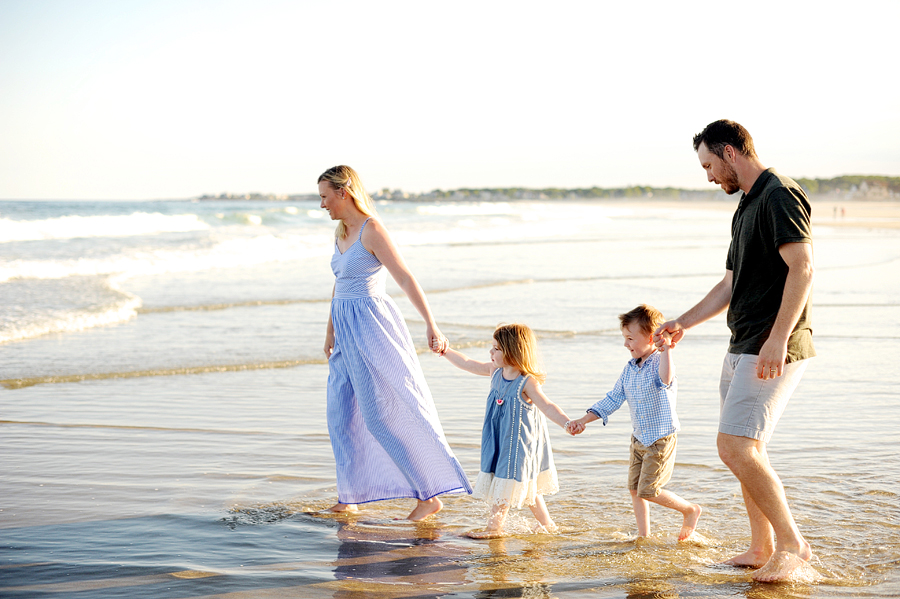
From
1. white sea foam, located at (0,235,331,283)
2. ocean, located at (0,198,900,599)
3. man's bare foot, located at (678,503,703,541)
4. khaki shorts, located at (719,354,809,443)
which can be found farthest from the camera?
white sea foam, located at (0,235,331,283)

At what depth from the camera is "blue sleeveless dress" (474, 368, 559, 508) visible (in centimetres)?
413

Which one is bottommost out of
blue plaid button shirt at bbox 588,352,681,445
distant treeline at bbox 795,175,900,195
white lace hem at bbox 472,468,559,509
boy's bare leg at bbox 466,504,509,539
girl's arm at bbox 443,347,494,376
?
boy's bare leg at bbox 466,504,509,539

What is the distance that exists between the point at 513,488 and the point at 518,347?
2.32ft

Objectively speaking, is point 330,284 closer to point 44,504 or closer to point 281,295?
point 281,295

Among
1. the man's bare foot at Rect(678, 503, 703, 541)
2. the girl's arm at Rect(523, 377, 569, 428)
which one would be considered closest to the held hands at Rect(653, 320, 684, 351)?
the girl's arm at Rect(523, 377, 569, 428)

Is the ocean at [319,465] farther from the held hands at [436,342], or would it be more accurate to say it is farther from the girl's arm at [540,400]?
the held hands at [436,342]

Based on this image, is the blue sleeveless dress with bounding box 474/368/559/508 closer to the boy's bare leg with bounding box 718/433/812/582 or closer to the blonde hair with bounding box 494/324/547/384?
the blonde hair with bounding box 494/324/547/384

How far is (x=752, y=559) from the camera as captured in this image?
3.71m

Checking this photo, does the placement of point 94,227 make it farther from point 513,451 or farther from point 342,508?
point 513,451

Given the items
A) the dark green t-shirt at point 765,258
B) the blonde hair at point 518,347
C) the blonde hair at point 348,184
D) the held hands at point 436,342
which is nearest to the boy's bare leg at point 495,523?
the blonde hair at point 518,347

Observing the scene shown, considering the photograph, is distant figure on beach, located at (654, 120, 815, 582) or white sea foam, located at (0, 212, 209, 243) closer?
distant figure on beach, located at (654, 120, 815, 582)

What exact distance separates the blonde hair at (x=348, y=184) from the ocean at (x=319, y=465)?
5.52ft

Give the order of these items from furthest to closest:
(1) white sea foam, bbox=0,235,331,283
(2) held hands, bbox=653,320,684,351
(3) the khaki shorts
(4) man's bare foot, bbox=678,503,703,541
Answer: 1. (1) white sea foam, bbox=0,235,331,283
2. (4) man's bare foot, bbox=678,503,703,541
3. (2) held hands, bbox=653,320,684,351
4. (3) the khaki shorts

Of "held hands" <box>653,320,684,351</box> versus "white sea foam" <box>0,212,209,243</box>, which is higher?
"white sea foam" <box>0,212,209,243</box>
